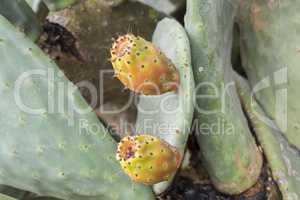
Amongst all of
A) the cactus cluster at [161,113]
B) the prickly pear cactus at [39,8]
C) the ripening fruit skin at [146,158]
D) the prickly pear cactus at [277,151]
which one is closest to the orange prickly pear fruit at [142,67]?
the cactus cluster at [161,113]

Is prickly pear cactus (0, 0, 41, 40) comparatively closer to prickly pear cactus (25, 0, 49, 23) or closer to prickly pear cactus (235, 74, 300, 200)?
prickly pear cactus (25, 0, 49, 23)

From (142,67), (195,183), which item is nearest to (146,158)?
(142,67)

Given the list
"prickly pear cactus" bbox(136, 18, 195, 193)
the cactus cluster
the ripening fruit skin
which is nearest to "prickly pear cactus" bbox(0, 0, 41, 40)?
the cactus cluster

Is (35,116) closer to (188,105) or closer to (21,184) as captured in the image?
(21,184)

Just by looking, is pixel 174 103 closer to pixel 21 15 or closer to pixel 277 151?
pixel 277 151

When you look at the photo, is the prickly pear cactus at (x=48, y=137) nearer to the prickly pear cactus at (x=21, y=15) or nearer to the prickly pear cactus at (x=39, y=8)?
the prickly pear cactus at (x=21, y=15)

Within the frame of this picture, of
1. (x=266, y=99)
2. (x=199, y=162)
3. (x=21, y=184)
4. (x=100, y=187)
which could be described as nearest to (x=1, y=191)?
(x=21, y=184)
